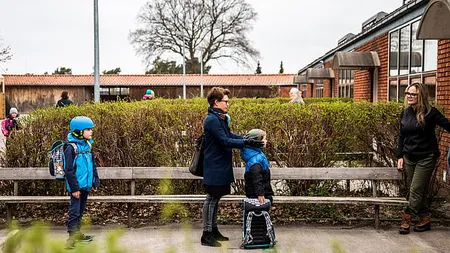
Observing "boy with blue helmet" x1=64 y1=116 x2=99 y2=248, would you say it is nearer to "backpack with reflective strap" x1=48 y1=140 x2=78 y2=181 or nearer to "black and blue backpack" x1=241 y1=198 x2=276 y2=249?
"backpack with reflective strap" x1=48 y1=140 x2=78 y2=181

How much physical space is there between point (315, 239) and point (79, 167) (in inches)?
112

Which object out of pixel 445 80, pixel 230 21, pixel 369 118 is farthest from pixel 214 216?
pixel 230 21

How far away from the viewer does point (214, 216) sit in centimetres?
643

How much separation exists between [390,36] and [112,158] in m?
8.99

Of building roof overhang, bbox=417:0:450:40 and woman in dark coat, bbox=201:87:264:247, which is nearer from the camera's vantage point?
woman in dark coat, bbox=201:87:264:247

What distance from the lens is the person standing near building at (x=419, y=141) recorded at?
6.59 m

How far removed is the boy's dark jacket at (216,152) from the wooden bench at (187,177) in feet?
2.80

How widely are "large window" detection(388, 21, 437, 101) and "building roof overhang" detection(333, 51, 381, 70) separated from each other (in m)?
1.13

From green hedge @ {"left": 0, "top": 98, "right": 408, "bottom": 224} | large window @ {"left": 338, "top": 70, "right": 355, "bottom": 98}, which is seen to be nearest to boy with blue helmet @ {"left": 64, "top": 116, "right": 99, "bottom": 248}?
green hedge @ {"left": 0, "top": 98, "right": 408, "bottom": 224}

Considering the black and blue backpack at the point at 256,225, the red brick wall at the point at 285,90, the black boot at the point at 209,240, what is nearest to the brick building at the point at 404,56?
the black and blue backpack at the point at 256,225

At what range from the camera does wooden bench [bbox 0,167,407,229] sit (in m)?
7.01

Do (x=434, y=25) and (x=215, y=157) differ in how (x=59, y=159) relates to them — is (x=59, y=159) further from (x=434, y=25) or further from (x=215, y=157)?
(x=434, y=25)

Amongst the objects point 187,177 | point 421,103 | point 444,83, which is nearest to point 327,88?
point 444,83

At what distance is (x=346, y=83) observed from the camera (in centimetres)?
2177
